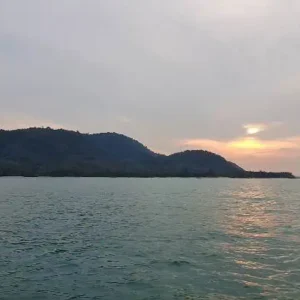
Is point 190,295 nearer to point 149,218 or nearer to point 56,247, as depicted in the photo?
point 56,247

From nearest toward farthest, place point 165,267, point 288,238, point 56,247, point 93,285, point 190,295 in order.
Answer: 1. point 190,295
2. point 93,285
3. point 165,267
4. point 56,247
5. point 288,238

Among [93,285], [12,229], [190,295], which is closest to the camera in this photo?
[190,295]

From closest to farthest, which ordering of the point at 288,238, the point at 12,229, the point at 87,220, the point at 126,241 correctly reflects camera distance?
the point at 126,241
the point at 288,238
the point at 12,229
the point at 87,220

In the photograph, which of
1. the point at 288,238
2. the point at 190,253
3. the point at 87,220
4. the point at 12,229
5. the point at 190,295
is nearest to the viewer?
the point at 190,295

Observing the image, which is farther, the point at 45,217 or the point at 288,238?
the point at 45,217

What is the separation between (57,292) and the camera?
22.7 meters

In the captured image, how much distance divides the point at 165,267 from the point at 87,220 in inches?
1147

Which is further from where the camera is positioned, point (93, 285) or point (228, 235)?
point (228, 235)

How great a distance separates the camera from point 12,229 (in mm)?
45469

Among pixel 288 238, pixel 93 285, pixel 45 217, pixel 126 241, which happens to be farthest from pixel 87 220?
pixel 93 285

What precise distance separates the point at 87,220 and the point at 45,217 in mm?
7126

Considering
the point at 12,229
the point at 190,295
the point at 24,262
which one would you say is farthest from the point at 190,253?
the point at 12,229

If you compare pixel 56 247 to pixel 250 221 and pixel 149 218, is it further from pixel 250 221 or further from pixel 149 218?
pixel 250 221

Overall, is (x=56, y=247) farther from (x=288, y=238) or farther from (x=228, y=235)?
(x=288, y=238)
